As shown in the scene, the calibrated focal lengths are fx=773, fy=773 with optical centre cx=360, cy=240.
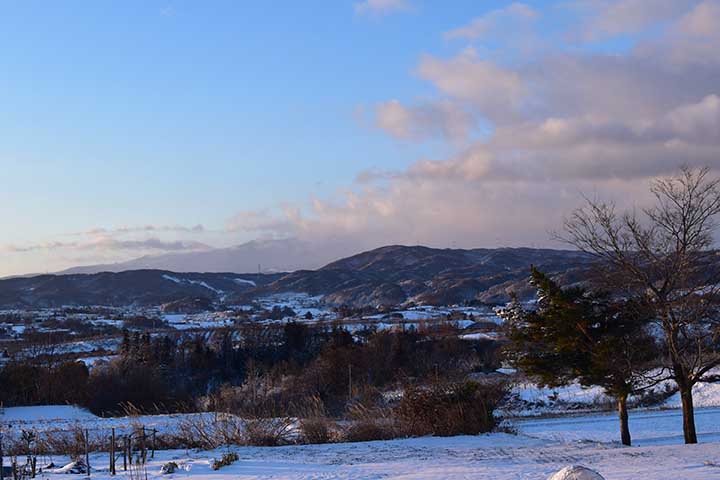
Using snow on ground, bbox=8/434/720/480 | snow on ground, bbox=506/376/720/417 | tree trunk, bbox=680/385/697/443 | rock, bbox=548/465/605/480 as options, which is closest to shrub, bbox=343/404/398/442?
snow on ground, bbox=8/434/720/480

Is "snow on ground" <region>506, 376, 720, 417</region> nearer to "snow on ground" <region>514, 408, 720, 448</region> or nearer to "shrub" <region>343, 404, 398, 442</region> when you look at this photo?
"snow on ground" <region>514, 408, 720, 448</region>

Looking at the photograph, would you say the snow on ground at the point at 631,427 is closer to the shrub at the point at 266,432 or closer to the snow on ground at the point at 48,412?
the shrub at the point at 266,432

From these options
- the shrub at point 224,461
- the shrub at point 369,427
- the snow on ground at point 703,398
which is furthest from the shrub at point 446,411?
the snow on ground at point 703,398

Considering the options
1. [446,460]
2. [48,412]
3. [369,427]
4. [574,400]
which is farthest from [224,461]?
[48,412]

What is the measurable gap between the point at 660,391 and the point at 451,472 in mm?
38364

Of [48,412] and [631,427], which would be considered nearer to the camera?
[631,427]

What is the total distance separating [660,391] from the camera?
164ft

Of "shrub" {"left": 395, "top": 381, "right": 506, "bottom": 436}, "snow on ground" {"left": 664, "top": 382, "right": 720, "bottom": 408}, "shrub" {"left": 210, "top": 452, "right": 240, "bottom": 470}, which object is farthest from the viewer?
"snow on ground" {"left": 664, "top": 382, "right": 720, "bottom": 408}

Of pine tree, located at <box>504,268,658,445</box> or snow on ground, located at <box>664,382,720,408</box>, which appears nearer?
pine tree, located at <box>504,268,658,445</box>

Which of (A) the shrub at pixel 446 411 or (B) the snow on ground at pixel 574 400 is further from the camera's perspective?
(B) the snow on ground at pixel 574 400

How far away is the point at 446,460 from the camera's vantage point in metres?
18.6

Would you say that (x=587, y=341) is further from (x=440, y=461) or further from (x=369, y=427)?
(x=440, y=461)

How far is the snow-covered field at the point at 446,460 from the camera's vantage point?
51.3 ft

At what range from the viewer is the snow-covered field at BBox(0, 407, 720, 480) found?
15625mm
